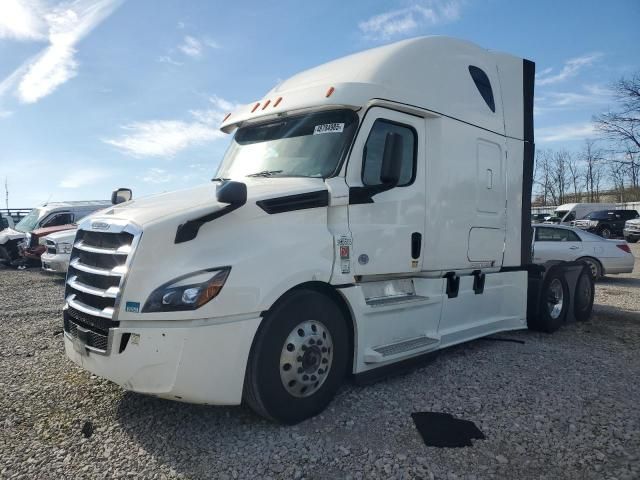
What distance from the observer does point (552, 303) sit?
7.30m

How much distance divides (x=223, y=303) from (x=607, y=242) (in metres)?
12.5

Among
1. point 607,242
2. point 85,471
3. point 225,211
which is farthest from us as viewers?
point 607,242

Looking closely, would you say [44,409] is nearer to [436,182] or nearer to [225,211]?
[225,211]

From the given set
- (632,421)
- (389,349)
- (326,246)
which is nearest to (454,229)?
(389,349)

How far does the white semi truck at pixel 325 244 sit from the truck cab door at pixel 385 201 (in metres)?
0.02

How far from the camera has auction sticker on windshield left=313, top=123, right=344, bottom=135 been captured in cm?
438

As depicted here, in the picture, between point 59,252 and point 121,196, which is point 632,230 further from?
→ point 121,196

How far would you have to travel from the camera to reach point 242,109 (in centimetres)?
525

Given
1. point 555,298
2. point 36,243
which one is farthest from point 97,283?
point 36,243

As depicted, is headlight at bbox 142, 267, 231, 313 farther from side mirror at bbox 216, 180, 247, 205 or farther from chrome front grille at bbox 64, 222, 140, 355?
side mirror at bbox 216, 180, 247, 205

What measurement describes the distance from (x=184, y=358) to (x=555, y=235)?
38.8ft

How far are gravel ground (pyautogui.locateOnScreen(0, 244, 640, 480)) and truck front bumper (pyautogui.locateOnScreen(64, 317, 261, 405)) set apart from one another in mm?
446

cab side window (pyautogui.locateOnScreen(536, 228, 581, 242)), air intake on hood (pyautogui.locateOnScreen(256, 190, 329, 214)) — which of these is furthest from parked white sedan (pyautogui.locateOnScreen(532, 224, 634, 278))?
air intake on hood (pyautogui.locateOnScreen(256, 190, 329, 214))

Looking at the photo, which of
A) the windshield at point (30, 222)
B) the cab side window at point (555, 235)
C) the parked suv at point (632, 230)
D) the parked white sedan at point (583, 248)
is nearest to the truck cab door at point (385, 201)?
the parked white sedan at point (583, 248)
